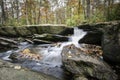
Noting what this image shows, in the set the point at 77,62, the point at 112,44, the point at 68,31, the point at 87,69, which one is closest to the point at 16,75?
the point at 77,62

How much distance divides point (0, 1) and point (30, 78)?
2110 cm

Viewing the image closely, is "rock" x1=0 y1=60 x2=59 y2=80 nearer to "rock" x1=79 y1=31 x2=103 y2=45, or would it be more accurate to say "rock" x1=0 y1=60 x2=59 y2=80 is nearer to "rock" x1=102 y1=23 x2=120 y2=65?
"rock" x1=102 y1=23 x2=120 y2=65

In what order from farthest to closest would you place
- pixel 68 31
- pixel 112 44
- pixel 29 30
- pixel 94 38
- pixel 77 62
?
pixel 29 30
pixel 68 31
pixel 94 38
pixel 112 44
pixel 77 62

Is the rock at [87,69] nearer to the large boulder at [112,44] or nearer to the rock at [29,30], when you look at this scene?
the large boulder at [112,44]

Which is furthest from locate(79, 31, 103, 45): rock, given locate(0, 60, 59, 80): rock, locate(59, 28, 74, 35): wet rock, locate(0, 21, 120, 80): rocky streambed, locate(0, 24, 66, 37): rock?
locate(0, 60, 59, 80): rock

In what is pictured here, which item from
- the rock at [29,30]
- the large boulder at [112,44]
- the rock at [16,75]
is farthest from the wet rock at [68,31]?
the rock at [16,75]

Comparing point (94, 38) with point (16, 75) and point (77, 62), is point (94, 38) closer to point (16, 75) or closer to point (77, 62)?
point (77, 62)

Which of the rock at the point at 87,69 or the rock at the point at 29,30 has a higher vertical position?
the rock at the point at 29,30

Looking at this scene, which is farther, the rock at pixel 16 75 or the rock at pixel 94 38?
the rock at pixel 94 38

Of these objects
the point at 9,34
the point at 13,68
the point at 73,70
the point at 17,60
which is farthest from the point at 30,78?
the point at 9,34

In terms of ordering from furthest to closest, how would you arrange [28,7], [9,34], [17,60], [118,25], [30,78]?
[28,7], [9,34], [17,60], [118,25], [30,78]

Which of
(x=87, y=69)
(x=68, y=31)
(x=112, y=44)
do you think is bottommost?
(x=87, y=69)

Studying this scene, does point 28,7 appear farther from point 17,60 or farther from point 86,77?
point 86,77

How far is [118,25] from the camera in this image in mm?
6980
